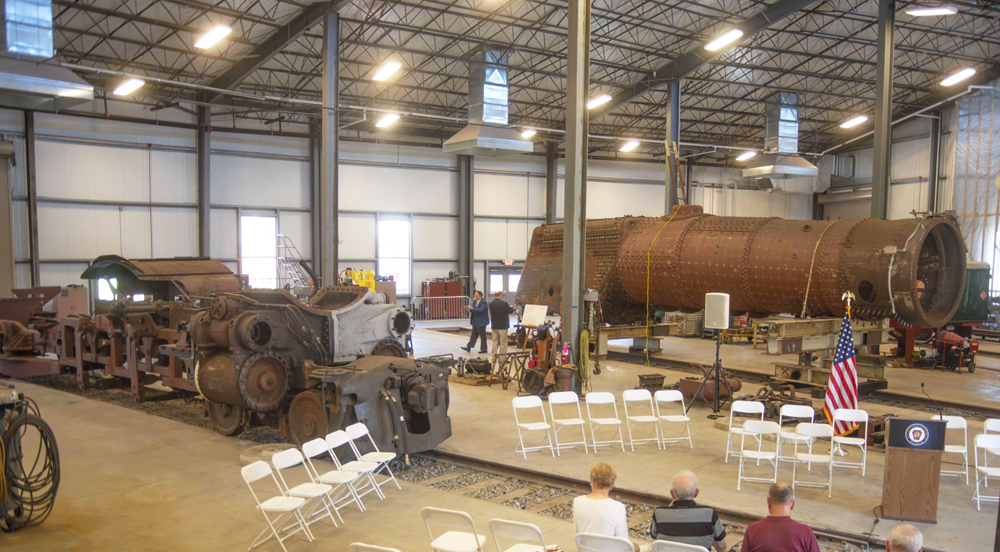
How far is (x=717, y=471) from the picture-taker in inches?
299

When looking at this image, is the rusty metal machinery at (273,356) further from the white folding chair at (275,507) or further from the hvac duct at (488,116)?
the hvac duct at (488,116)

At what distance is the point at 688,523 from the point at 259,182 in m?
23.4

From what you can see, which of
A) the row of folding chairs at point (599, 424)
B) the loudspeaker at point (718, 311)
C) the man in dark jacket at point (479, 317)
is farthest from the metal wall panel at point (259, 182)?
the loudspeaker at point (718, 311)

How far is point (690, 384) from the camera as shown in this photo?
448 inches

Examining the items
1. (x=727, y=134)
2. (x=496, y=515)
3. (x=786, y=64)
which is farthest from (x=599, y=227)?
(x=727, y=134)

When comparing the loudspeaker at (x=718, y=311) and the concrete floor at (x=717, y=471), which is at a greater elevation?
the loudspeaker at (x=718, y=311)

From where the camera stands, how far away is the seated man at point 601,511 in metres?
4.40

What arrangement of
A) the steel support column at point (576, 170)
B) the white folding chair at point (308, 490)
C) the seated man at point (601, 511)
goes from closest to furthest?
the seated man at point (601, 511) < the white folding chair at point (308, 490) < the steel support column at point (576, 170)

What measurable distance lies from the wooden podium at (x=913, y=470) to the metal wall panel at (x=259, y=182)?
22704 millimetres

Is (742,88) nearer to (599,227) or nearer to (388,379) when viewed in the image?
(599,227)

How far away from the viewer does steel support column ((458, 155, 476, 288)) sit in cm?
2855

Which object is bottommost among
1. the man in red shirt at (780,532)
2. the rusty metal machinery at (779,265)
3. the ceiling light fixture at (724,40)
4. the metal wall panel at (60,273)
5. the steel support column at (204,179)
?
the man in red shirt at (780,532)

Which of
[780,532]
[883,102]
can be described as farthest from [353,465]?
[883,102]

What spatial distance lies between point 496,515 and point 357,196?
21.7 meters
